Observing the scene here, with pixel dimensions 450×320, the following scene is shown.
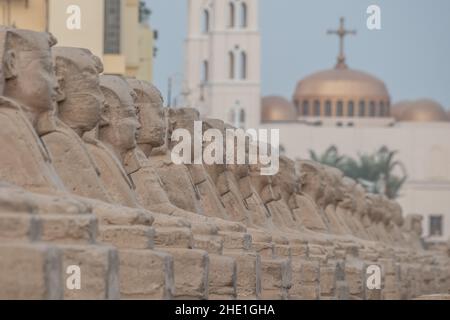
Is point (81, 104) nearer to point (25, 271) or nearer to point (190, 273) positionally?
point (190, 273)

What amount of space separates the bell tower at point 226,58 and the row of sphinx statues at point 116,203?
128 m

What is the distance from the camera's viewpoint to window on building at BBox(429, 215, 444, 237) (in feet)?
514

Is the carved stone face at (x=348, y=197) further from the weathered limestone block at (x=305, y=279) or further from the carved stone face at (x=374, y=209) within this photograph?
the weathered limestone block at (x=305, y=279)

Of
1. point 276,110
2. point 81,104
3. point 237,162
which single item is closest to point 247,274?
point 81,104

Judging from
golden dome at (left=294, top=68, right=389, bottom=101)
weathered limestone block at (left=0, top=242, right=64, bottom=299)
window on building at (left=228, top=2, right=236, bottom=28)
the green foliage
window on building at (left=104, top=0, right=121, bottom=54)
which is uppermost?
window on building at (left=228, top=2, right=236, bottom=28)

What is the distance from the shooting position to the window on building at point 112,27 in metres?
47.8

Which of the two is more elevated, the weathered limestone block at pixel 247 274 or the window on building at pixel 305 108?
the window on building at pixel 305 108

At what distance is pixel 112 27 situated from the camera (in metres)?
48.6

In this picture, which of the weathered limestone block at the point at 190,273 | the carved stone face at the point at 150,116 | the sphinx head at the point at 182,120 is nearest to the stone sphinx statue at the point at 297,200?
the sphinx head at the point at 182,120

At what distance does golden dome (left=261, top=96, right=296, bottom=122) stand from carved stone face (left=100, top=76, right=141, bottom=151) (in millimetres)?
145159

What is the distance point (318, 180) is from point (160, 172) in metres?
14.1

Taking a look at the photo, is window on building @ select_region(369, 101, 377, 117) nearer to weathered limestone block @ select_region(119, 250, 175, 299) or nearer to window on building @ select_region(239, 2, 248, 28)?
window on building @ select_region(239, 2, 248, 28)

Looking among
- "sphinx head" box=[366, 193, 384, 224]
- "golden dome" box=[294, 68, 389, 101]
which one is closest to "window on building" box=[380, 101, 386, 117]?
"golden dome" box=[294, 68, 389, 101]

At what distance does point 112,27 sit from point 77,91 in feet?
108
